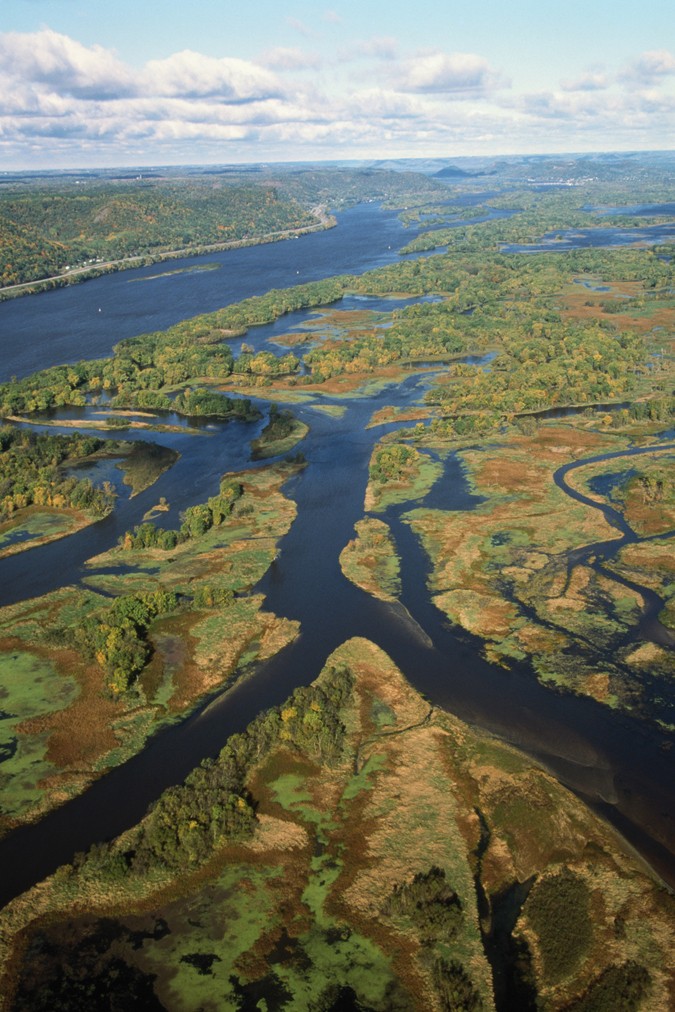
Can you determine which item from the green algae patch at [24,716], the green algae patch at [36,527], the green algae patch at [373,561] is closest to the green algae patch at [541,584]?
the green algae patch at [373,561]

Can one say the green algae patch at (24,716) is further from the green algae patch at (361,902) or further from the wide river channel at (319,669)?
the green algae patch at (361,902)

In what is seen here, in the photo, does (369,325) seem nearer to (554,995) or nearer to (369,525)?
(369,525)

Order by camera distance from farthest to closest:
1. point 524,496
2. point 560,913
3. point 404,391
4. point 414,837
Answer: point 404,391
point 524,496
point 414,837
point 560,913

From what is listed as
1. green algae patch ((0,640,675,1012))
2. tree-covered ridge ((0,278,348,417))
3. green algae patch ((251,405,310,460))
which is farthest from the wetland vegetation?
tree-covered ridge ((0,278,348,417))

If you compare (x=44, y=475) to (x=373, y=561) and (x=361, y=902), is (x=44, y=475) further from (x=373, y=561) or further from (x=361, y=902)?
(x=361, y=902)

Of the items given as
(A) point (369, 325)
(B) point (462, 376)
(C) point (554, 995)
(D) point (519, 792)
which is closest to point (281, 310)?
(A) point (369, 325)

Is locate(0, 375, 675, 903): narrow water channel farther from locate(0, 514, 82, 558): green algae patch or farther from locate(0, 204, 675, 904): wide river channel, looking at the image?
locate(0, 514, 82, 558): green algae patch
